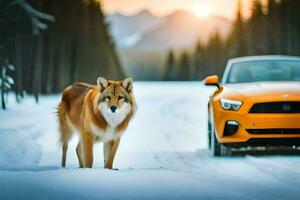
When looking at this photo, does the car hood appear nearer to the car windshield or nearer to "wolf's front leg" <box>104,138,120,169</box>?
the car windshield

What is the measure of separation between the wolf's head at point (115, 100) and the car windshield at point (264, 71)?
3287mm

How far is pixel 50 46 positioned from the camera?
4100 centimetres

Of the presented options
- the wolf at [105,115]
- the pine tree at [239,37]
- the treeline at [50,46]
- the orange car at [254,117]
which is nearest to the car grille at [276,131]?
the orange car at [254,117]

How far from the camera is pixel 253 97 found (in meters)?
8.69

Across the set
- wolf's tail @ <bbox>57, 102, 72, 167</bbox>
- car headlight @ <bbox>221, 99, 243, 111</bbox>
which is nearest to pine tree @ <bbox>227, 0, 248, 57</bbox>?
car headlight @ <bbox>221, 99, 243, 111</bbox>

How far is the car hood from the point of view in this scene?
28.9 ft

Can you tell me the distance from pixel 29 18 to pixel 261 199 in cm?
2037

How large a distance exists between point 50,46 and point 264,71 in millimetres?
32020

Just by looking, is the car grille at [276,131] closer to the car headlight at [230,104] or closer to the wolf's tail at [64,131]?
the car headlight at [230,104]

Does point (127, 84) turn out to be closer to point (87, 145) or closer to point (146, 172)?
point (87, 145)

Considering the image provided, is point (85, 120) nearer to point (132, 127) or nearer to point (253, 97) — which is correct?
point (253, 97)

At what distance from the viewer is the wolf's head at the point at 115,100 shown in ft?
22.7

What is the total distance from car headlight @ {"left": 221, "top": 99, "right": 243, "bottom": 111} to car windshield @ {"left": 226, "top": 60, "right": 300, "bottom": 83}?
1239 mm

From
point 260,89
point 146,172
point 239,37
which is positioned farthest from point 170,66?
point 146,172
